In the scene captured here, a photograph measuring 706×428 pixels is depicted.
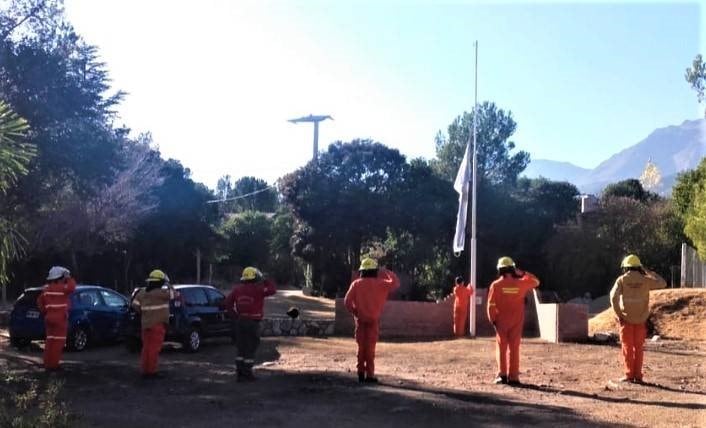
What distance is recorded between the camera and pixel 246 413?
888cm

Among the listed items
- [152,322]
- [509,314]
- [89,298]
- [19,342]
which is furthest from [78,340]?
[509,314]

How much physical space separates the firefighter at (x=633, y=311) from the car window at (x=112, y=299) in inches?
481

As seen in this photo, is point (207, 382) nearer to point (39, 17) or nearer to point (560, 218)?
point (39, 17)

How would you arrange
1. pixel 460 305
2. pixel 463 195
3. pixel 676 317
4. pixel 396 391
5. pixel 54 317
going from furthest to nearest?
pixel 460 305 → pixel 463 195 → pixel 676 317 → pixel 54 317 → pixel 396 391

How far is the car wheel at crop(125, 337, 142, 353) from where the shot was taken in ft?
55.0

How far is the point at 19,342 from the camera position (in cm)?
1792

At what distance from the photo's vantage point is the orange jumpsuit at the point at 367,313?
11.0m

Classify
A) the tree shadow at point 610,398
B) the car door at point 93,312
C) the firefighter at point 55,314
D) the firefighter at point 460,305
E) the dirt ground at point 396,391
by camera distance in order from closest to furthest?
the dirt ground at point 396,391, the tree shadow at point 610,398, the firefighter at point 55,314, the car door at point 93,312, the firefighter at point 460,305

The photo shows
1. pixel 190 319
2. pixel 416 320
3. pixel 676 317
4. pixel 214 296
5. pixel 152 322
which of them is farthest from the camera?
pixel 416 320

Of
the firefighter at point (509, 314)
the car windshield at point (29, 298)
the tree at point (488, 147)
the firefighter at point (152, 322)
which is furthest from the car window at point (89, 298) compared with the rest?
the tree at point (488, 147)

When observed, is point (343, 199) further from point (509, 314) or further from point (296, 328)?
point (509, 314)

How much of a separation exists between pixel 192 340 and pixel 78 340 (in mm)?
2782

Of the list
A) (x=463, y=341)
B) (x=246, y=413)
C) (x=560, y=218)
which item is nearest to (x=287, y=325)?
(x=463, y=341)

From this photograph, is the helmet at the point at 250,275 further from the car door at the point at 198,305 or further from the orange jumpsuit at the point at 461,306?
the orange jumpsuit at the point at 461,306
